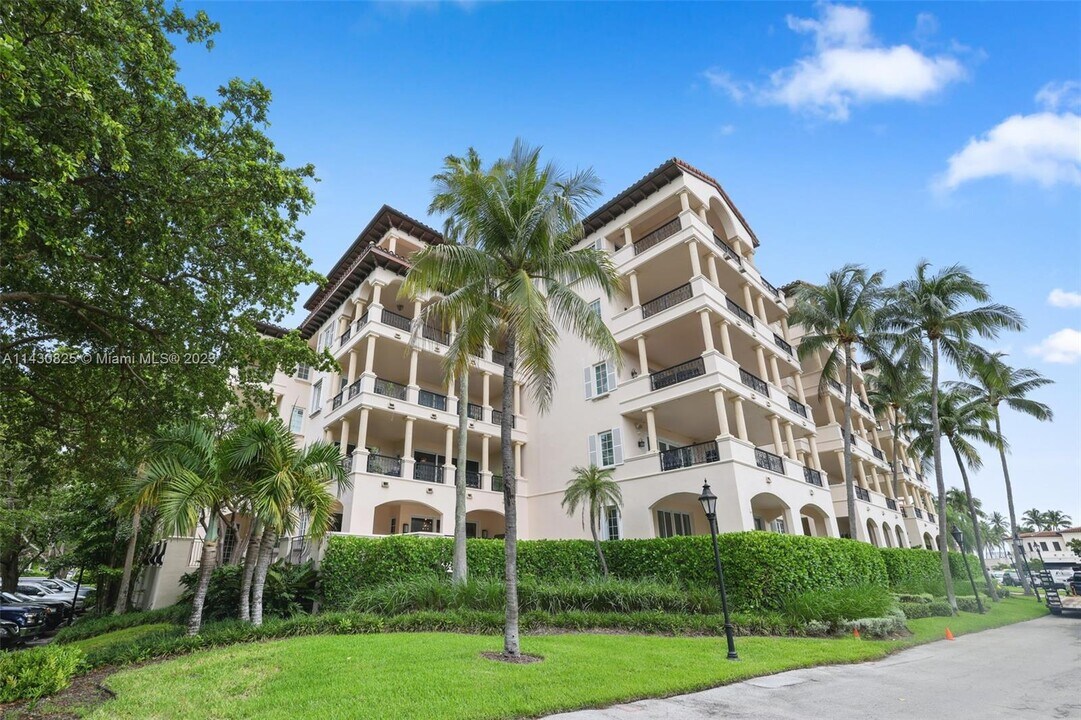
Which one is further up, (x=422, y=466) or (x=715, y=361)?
(x=715, y=361)

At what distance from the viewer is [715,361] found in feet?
67.4

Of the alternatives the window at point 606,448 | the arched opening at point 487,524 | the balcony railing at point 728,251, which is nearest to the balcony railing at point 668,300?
the balcony railing at point 728,251

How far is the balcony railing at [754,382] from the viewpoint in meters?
22.2

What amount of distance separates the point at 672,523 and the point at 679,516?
2.37 ft

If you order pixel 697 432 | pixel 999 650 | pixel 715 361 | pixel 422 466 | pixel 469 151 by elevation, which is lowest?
pixel 999 650

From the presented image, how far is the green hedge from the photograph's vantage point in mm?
15828

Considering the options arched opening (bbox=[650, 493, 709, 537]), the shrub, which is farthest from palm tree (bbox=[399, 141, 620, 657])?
arched opening (bbox=[650, 493, 709, 537])

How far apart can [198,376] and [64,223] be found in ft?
14.6

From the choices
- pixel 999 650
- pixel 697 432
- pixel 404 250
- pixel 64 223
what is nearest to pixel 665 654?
pixel 999 650

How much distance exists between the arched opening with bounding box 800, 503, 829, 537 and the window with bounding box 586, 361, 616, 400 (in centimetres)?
954

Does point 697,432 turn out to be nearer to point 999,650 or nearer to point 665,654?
point 999,650

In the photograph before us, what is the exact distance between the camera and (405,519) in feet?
77.9

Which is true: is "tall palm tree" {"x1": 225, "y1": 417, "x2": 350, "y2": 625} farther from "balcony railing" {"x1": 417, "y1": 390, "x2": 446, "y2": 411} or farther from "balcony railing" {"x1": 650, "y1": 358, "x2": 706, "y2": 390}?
"balcony railing" {"x1": 650, "y1": 358, "x2": 706, "y2": 390}

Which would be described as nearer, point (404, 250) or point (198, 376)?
point (198, 376)
